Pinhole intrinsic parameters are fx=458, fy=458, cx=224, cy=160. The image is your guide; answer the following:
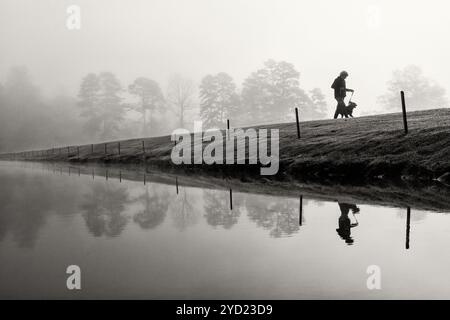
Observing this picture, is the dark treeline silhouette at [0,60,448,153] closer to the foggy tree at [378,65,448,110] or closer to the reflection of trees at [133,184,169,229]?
the foggy tree at [378,65,448,110]

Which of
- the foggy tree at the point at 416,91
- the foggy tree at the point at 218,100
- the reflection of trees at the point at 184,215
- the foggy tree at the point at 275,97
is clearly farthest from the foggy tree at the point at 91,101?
the reflection of trees at the point at 184,215

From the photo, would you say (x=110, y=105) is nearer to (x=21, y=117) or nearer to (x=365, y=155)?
(x=21, y=117)

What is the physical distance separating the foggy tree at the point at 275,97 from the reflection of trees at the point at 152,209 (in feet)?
251

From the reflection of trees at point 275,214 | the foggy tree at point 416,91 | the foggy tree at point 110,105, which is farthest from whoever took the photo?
the foggy tree at point 110,105

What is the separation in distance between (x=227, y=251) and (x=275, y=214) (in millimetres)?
2986

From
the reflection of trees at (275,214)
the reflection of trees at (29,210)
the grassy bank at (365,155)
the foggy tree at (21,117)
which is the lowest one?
the reflection of trees at (29,210)

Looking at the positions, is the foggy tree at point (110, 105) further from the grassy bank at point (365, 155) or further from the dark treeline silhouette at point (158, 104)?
the grassy bank at point (365, 155)

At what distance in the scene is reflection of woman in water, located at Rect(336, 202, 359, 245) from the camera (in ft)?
21.6

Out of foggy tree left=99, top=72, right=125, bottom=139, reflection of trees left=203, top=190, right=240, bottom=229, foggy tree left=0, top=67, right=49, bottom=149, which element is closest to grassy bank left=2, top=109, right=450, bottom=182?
reflection of trees left=203, top=190, right=240, bottom=229

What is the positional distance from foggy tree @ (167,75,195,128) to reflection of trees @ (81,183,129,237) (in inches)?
3553

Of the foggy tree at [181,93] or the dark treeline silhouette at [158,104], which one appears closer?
the dark treeline silhouette at [158,104]

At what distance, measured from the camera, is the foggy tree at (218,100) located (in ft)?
307

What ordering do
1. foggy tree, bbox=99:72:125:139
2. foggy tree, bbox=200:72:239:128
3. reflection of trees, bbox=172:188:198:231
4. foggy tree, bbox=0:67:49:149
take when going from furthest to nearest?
1. foggy tree, bbox=0:67:49:149
2. foggy tree, bbox=99:72:125:139
3. foggy tree, bbox=200:72:239:128
4. reflection of trees, bbox=172:188:198:231
